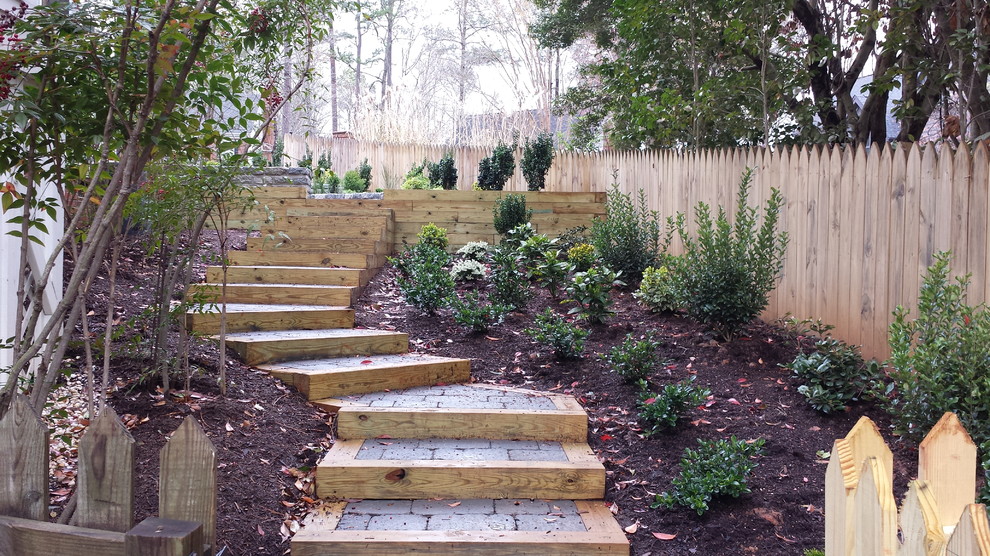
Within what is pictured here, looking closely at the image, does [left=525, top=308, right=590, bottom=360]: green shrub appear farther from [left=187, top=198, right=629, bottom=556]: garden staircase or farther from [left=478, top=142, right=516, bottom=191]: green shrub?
[left=478, top=142, right=516, bottom=191]: green shrub

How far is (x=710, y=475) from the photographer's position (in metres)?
3.46

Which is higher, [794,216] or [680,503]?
[794,216]

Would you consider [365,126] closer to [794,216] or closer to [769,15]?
[769,15]

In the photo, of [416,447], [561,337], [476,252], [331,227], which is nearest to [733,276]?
[561,337]

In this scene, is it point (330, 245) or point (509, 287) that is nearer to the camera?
point (509, 287)

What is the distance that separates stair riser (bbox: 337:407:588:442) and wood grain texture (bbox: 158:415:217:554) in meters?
2.82

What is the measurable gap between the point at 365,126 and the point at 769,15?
425 inches

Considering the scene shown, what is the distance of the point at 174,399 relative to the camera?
3.82 metres

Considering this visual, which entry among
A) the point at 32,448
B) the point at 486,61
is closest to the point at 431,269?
the point at 32,448

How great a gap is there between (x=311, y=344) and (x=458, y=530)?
2.36 meters

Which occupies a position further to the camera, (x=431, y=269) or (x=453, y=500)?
(x=431, y=269)

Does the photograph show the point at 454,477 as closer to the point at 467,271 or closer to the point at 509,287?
the point at 509,287

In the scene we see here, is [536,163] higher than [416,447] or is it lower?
higher

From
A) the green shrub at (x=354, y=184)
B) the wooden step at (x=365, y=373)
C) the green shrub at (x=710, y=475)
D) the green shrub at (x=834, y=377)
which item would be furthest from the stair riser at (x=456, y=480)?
the green shrub at (x=354, y=184)
